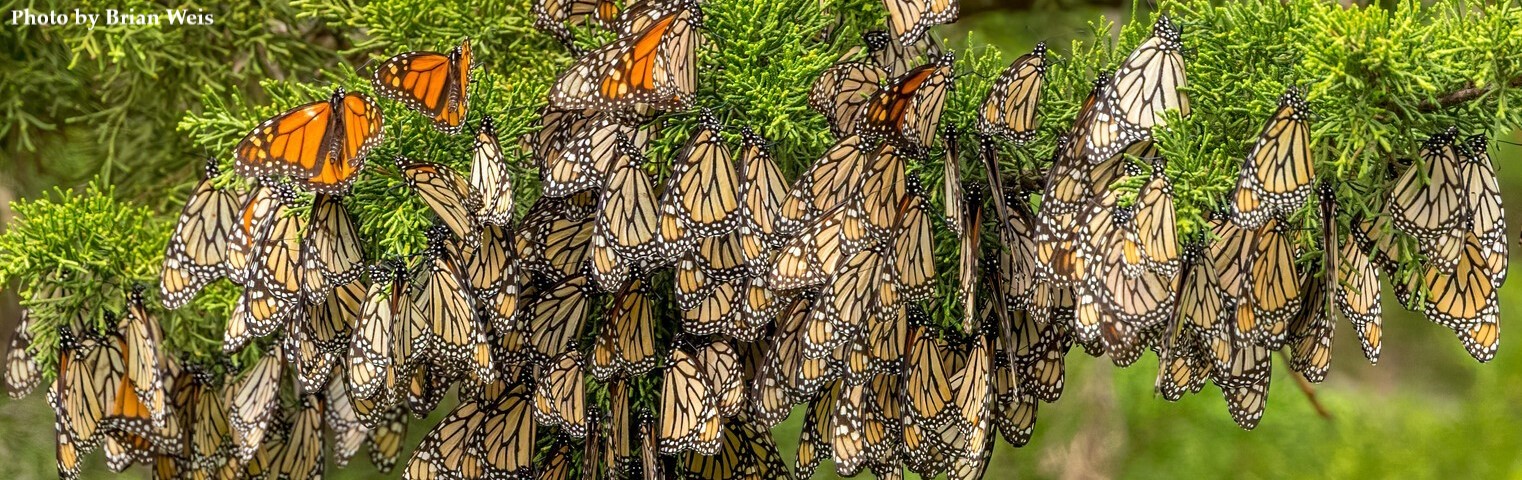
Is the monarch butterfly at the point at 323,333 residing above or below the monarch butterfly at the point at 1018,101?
below

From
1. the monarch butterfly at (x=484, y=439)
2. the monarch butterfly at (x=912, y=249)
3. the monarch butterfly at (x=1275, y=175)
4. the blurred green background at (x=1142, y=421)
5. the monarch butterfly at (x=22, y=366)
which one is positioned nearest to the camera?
the monarch butterfly at (x=1275, y=175)

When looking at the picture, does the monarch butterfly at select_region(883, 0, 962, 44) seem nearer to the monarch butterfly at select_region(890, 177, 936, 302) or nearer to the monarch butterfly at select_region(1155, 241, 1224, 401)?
the monarch butterfly at select_region(890, 177, 936, 302)

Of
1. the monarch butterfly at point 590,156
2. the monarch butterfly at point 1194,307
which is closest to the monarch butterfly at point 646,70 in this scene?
the monarch butterfly at point 590,156

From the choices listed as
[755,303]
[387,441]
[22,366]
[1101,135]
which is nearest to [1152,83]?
[1101,135]

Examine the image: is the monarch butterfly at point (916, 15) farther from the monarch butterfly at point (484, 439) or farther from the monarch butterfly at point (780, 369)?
the monarch butterfly at point (484, 439)

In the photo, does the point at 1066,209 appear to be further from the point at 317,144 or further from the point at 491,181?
the point at 317,144

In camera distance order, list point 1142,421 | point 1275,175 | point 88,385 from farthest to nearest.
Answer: point 1142,421 < point 88,385 < point 1275,175

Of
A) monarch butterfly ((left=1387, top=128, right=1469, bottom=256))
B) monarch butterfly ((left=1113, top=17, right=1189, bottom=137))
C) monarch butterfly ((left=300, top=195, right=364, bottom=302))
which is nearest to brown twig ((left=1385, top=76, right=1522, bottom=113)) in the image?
monarch butterfly ((left=1387, top=128, right=1469, bottom=256))

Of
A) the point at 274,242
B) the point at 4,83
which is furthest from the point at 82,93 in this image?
the point at 274,242
